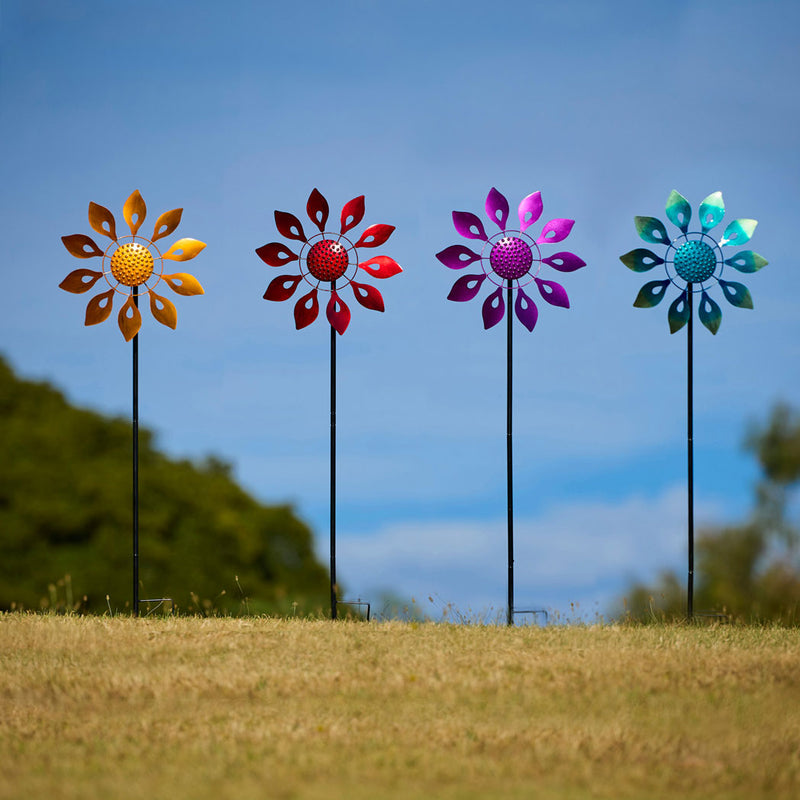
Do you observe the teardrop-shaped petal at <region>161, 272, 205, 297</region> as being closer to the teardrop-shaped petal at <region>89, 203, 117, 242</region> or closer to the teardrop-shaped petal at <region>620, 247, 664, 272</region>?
the teardrop-shaped petal at <region>89, 203, 117, 242</region>

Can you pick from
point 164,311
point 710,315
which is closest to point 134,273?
point 164,311

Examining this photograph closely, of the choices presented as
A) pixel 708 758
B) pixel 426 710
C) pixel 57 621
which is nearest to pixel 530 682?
pixel 426 710

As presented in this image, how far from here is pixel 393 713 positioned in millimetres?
7500

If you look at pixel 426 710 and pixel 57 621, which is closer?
pixel 426 710

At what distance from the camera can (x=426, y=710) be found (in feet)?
24.7

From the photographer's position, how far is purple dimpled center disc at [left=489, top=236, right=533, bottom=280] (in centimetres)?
1115

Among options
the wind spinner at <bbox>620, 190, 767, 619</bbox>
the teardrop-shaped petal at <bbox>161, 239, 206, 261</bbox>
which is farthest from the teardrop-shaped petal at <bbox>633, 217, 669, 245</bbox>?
the teardrop-shaped petal at <bbox>161, 239, 206, 261</bbox>

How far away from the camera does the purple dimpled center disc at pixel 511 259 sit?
11.1 metres

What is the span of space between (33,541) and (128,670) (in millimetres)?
6236

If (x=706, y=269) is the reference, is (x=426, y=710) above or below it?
below

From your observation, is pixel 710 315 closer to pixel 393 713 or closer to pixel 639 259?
pixel 639 259

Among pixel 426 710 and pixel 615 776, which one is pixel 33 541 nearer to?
pixel 426 710

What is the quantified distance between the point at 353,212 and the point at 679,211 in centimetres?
382

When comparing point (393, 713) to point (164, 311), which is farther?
point (164, 311)
